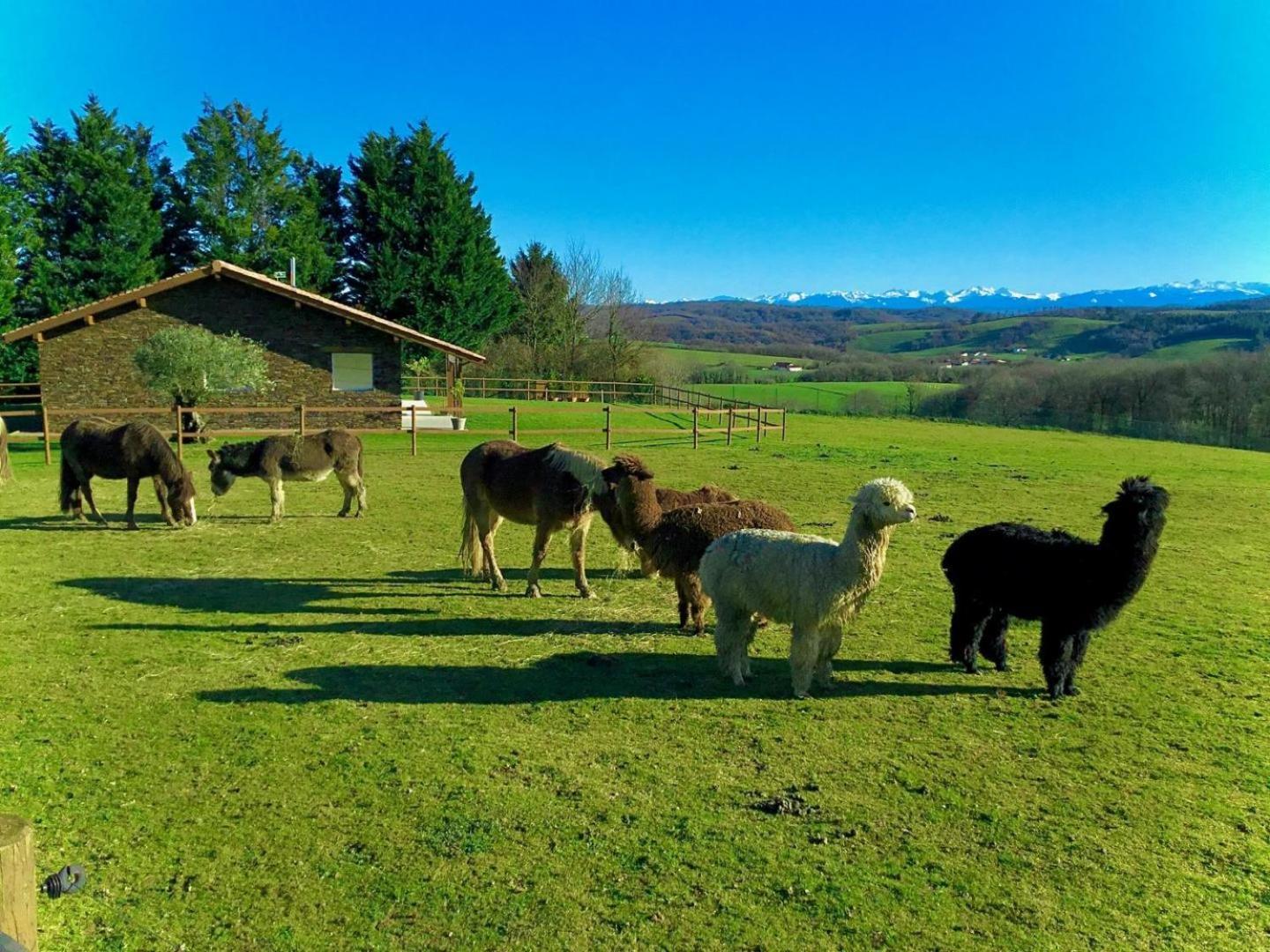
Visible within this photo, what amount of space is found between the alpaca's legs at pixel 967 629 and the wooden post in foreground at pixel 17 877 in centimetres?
635

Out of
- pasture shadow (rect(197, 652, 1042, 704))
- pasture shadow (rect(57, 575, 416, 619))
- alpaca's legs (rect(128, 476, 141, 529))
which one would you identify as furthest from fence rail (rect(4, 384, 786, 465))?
pasture shadow (rect(197, 652, 1042, 704))

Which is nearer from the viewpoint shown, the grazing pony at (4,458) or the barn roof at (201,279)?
the grazing pony at (4,458)

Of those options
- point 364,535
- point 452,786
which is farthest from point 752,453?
point 452,786

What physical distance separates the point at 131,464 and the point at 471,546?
6.17 m

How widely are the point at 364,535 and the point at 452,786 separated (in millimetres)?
7871

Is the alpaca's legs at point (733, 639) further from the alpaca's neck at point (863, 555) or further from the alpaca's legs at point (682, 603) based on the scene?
the alpaca's legs at point (682, 603)

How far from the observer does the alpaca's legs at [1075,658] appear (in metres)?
6.16

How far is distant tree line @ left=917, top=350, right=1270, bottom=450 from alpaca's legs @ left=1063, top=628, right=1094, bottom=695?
3801 cm

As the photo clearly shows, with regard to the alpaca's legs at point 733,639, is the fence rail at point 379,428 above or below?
above

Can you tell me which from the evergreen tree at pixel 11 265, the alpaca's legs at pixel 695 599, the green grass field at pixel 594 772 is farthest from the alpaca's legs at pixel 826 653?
the evergreen tree at pixel 11 265

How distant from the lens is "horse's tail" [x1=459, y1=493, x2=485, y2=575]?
9633mm

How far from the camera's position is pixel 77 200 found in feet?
112

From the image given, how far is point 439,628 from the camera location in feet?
25.6

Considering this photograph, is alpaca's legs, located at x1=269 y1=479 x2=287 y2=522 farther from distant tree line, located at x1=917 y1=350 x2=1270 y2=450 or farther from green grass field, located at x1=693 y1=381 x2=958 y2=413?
distant tree line, located at x1=917 y1=350 x2=1270 y2=450
